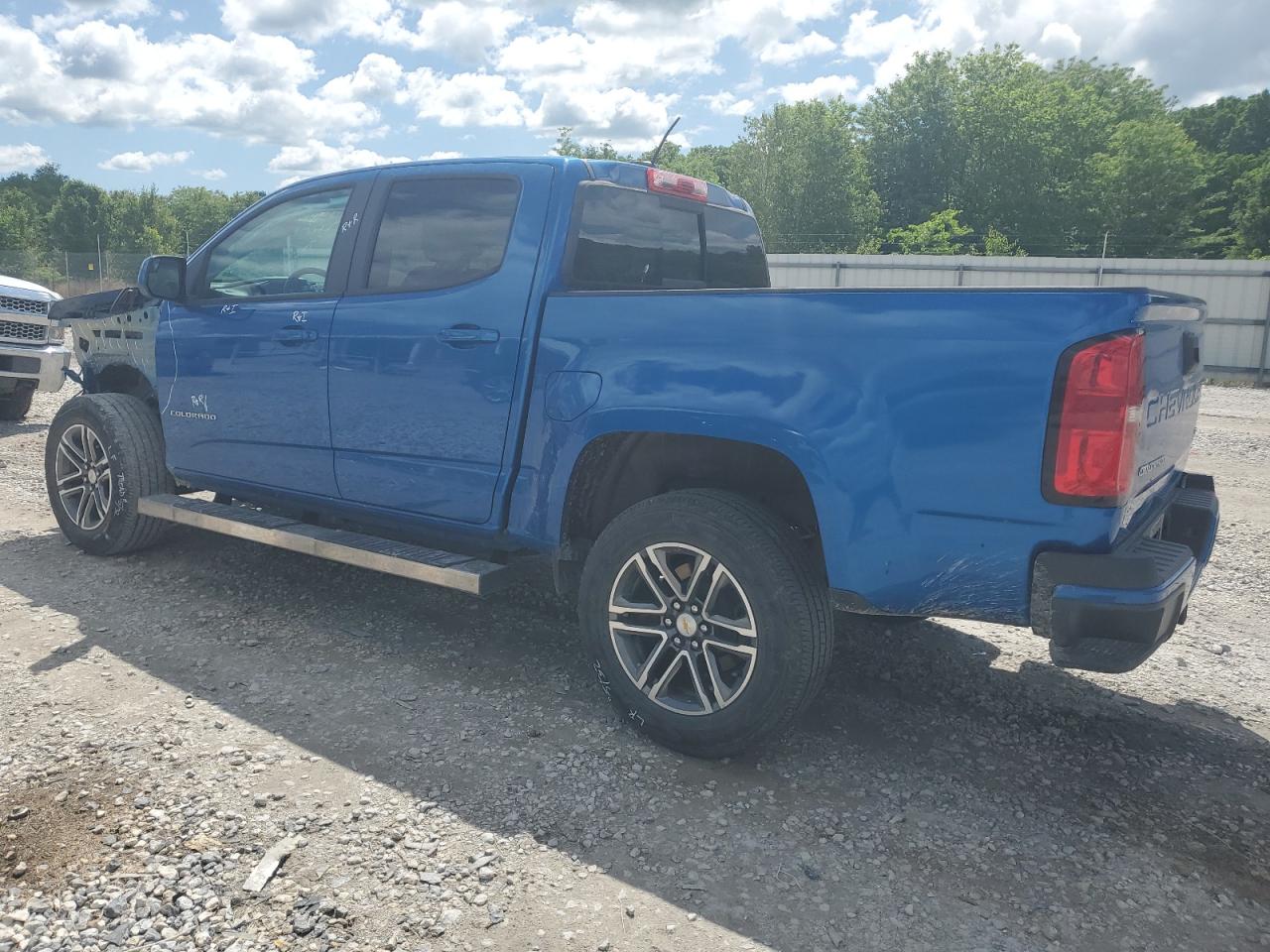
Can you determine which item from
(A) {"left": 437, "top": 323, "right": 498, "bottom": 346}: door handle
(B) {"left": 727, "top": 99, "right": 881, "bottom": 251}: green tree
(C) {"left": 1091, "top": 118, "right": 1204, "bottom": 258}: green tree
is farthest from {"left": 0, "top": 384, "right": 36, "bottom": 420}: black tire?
(C) {"left": 1091, "top": 118, "right": 1204, "bottom": 258}: green tree

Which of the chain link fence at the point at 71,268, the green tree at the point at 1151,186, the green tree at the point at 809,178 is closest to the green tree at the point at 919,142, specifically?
the green tree at the point at 809,178

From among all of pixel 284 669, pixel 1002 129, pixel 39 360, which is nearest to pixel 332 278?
pixel 284 669

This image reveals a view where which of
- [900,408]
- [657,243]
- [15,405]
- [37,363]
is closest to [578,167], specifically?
[657,243]

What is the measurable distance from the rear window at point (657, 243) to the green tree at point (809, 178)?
4499cm

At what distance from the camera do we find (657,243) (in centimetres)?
404

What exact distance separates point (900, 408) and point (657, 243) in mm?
1697

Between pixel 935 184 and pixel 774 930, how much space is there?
57352mm

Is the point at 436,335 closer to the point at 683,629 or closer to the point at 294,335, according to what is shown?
the point at 294,335

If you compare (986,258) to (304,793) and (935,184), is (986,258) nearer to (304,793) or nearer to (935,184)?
(304,793)

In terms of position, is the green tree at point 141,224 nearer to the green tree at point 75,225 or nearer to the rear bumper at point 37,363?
the green tree at point 75,225

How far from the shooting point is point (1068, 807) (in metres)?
3.00

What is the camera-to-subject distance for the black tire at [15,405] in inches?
391

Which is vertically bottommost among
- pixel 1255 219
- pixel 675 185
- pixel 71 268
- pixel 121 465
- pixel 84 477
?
pixel 84 477

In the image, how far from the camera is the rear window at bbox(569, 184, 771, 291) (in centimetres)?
367
